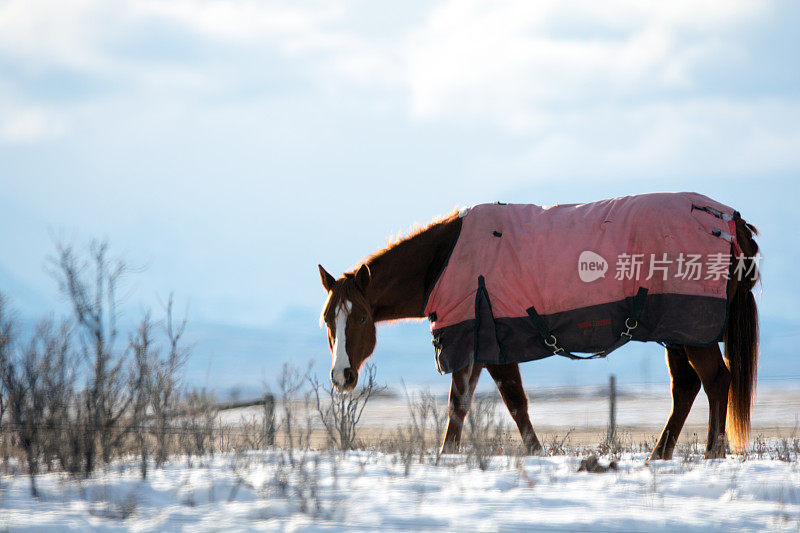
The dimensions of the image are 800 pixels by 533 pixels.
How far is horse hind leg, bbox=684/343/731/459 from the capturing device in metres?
6.36

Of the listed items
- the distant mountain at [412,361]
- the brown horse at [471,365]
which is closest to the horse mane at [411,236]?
the brown horse at [471,365]

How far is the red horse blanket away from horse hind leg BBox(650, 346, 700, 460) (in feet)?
2.03

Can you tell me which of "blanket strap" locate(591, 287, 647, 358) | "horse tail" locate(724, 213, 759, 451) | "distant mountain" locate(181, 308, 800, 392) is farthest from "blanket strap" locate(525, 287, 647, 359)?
"distant mountain" locate(181, 308, 800, 392)

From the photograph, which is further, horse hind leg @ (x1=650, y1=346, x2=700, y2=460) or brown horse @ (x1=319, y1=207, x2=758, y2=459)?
horse hind leg @ (x1=650, y1=346, x2=700, y2=460)

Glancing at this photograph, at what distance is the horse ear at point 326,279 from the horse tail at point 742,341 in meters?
3.69

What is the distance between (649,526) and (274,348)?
121m

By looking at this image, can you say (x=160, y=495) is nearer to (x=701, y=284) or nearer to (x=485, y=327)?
(x=485, y=327)

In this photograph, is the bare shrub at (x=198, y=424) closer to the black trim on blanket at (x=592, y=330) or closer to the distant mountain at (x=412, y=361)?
the black trim on blanket at (x=592, y=330)

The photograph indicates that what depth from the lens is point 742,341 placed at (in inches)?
265

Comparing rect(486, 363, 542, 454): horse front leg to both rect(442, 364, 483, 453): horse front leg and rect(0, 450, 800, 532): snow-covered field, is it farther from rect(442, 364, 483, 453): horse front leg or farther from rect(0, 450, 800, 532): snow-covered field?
rect(0, 450, 800, 532): snow-covered field

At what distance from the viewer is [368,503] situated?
391cm

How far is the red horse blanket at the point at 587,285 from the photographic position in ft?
21.2

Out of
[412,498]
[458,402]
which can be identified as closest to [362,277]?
[458,402]

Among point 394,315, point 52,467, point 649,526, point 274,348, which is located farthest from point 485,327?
point 274,348
